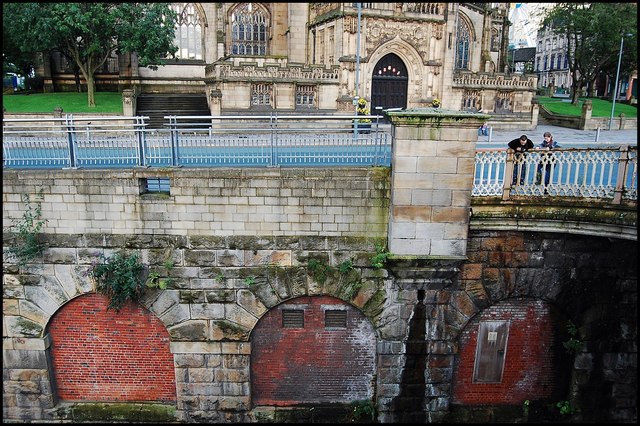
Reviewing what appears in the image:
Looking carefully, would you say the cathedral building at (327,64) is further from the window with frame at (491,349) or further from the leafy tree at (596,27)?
the window with frame at (491,349)

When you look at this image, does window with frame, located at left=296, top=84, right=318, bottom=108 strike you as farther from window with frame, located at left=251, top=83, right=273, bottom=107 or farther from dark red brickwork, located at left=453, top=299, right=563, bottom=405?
dark red brickwork, located at left=453, top=299, right=563, bottom=405

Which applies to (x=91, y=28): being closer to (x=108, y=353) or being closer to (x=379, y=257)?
(x=108, y=353)

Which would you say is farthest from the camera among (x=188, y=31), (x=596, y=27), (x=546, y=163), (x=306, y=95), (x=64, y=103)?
(x=596, y=27)

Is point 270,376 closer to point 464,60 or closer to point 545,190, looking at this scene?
point 545,190

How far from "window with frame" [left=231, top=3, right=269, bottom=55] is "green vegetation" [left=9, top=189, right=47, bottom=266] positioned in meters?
24.8

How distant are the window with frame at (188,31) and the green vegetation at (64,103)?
202 inches

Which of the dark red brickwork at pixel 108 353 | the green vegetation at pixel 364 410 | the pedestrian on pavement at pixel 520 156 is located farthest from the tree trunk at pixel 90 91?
the pedestrian on pavement at pixel 520 156

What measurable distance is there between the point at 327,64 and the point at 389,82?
3.65 m

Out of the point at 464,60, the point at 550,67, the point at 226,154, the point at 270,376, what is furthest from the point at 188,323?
the point at 550,67

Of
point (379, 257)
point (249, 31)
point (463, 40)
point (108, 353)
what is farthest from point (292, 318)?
point (463, 40)

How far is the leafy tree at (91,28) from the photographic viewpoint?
24.0 m

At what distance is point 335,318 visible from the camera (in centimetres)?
1046

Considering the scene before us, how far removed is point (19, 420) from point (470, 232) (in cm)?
1012

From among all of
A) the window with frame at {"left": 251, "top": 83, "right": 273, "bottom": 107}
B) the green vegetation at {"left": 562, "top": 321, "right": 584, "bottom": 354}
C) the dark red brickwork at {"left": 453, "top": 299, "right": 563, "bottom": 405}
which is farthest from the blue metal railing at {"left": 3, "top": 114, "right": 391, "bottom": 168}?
the window with frame at {"left": 251, "top": 83, "right": 273, "bottom": 107}
